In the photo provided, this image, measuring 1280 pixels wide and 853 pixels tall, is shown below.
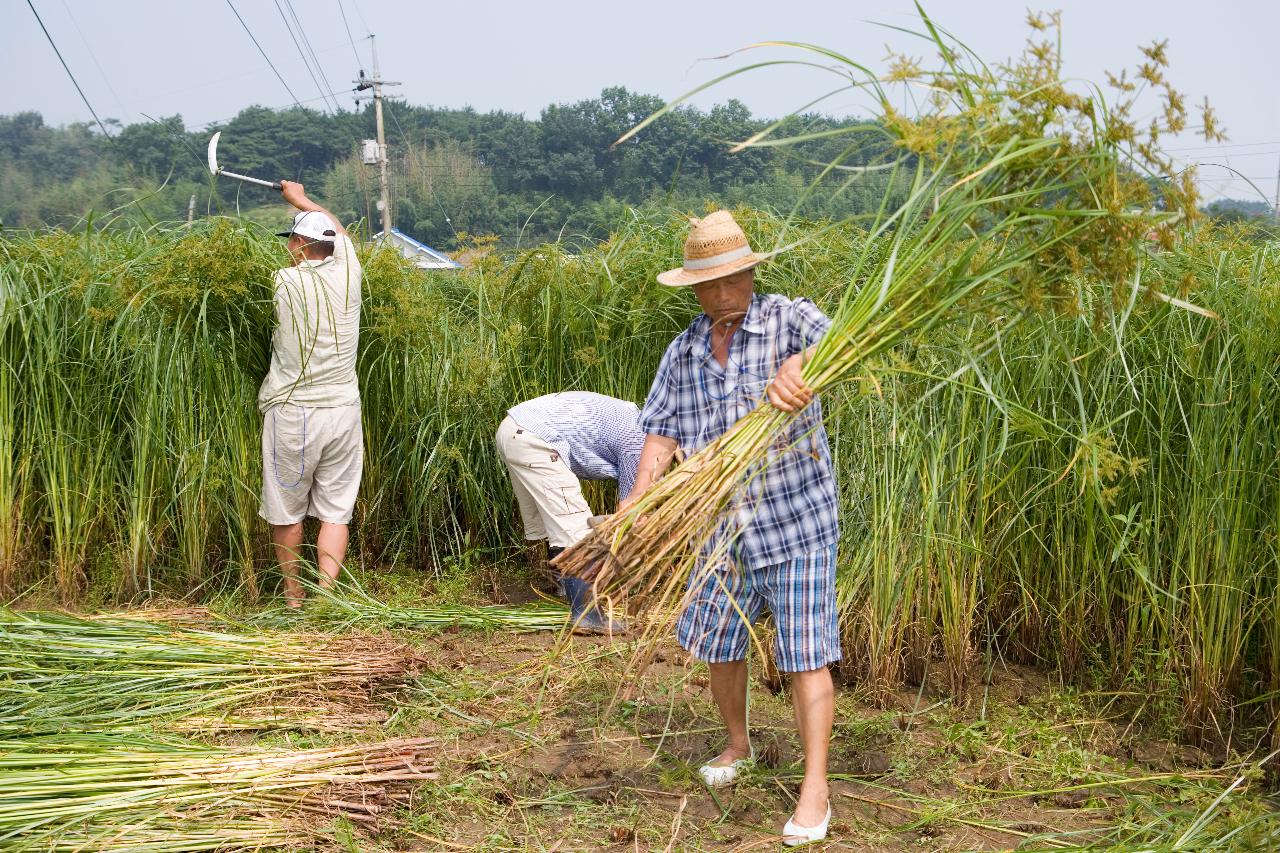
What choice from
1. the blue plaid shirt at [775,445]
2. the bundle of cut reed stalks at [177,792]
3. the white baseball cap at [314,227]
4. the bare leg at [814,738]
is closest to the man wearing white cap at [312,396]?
the white baseball cap at [314,227]

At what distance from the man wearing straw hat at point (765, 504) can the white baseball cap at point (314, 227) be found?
2279mm

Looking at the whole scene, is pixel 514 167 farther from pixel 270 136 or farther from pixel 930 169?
pixel 930 169

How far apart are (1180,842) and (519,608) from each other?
9.32 ft

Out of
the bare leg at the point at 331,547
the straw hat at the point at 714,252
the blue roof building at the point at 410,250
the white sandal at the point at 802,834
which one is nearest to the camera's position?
the white sandal at the point at 802,834

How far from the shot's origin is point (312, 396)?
4.97 meters

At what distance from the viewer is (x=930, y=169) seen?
9.11ft

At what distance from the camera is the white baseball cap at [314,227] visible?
493 centimetres

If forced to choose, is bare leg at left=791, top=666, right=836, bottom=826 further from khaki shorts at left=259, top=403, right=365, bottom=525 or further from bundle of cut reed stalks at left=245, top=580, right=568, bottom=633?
khaki shorts at left=259, top=403, right=365, bottom=525

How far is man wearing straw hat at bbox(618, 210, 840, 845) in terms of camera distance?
2992mm

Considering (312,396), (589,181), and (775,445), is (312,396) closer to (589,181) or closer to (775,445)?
(775,445)

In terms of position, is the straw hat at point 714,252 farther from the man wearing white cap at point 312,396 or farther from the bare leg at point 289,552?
the bare leg at point 289,552

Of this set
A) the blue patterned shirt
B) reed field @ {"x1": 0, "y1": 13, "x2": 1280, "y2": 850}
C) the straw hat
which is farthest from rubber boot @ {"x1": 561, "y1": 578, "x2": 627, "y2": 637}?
the straw hat

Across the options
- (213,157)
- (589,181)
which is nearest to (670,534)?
A: (213,157)

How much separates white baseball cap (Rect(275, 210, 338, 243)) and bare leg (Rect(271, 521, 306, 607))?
1258 mm
